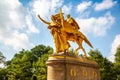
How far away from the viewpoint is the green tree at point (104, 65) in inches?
1357

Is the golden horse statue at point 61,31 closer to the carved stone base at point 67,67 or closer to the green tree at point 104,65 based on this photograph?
the carved stone base at point 67,67

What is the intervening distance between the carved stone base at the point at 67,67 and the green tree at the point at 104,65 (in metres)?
15.4

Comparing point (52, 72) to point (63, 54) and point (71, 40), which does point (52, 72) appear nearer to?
point (63, 54)

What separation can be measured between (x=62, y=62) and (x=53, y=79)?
1.20m

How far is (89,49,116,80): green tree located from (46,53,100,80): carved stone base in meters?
15.4

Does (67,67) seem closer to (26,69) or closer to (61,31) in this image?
(61,31)

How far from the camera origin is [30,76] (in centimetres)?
4047

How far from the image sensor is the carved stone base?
17125 millimetres

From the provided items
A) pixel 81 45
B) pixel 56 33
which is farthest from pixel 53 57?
pixel 81 45

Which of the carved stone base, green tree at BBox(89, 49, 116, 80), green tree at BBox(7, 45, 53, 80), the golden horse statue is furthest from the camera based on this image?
green tree at BBox(7, 45, 53, 80)

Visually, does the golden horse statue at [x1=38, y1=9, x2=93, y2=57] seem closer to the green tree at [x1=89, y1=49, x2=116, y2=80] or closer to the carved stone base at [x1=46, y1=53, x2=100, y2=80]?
the carved stone base at [x1=46, y1=53, x2=100, y2=80]

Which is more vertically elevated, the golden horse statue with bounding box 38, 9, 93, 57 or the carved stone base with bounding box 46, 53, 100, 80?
the golden horse statue with bounding box 38, 9, 93, 57

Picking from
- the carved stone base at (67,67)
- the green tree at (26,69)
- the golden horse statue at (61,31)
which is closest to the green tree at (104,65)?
the green tree at (26,69)

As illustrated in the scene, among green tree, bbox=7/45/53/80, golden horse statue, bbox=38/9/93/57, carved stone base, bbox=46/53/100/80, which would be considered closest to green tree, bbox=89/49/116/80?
green tree, bbox=7/45/53/80
